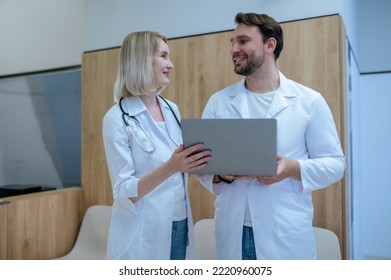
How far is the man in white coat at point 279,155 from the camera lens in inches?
39.7

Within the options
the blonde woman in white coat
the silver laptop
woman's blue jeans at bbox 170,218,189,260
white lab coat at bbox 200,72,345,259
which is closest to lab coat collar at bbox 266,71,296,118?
white lab coat at bbox 200,72,345,259

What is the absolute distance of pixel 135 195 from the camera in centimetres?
100

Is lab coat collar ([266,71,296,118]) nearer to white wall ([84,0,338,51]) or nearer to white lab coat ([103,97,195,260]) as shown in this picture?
white lab coat ([103,97,195,260])

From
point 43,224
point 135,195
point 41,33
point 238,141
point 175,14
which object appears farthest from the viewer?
point 41,33

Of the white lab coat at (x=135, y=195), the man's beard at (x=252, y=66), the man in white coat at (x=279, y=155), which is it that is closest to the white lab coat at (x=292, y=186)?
the man in white coat at (x=279, y=155)

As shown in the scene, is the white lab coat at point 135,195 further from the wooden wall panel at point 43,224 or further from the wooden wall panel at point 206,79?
the wooden wall panel at point 43,224

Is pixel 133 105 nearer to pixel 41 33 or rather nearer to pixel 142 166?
A: pixel 142 166

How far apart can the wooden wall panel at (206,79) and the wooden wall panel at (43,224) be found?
5.3 inches

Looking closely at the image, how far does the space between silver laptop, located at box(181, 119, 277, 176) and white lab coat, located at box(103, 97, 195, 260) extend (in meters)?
0.19

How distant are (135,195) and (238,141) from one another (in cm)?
34

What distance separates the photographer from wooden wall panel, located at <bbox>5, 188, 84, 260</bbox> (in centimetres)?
179

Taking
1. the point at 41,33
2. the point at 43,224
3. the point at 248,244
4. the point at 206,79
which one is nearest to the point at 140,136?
the point at 248,244

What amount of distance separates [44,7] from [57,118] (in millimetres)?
709
